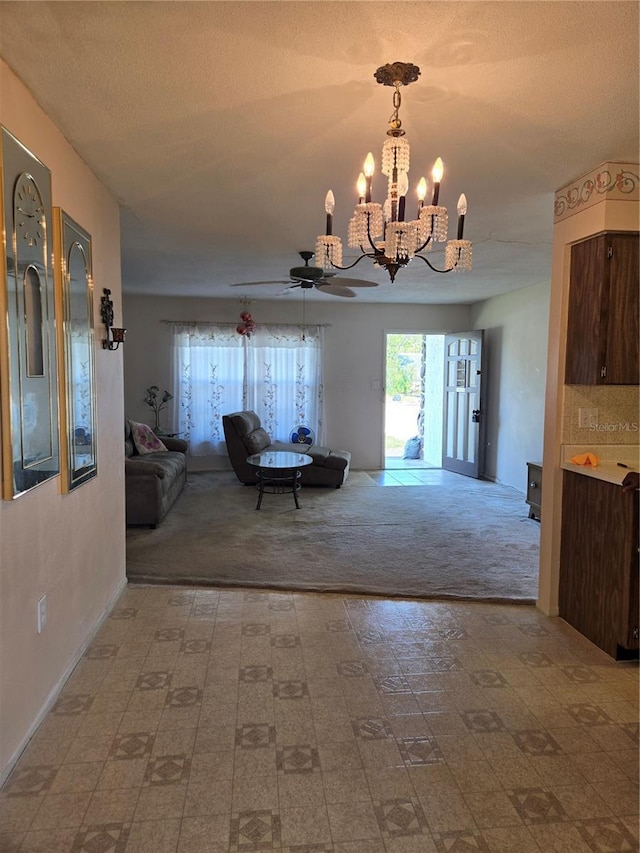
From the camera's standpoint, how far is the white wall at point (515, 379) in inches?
228

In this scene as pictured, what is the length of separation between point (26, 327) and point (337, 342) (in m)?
5.76

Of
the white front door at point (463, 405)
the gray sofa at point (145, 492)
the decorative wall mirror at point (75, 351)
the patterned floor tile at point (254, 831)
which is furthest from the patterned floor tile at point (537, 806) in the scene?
the white front door at point (463, 405)

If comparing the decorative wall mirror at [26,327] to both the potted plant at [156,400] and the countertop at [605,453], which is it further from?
the potted plant at [156,400]

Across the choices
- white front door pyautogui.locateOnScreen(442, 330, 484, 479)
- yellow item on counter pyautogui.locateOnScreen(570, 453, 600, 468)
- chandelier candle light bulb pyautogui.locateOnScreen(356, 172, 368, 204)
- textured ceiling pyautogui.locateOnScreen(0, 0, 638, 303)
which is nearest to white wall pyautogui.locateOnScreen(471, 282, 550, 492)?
white front door pyautogui.locateOnScreen(442, 330, 484, 479)

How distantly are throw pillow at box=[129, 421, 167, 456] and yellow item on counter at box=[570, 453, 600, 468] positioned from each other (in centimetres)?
431

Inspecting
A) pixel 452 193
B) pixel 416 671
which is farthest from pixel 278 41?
pixel 416 671

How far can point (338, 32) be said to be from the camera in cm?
158

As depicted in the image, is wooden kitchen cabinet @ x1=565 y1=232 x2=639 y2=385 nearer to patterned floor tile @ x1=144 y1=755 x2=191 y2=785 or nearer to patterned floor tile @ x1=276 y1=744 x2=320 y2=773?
patterned floor tile @ x1=276 y1=744 x2=320 y2=773

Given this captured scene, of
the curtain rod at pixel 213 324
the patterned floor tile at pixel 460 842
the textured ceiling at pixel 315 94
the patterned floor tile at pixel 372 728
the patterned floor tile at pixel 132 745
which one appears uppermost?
the textured ceiling at pixel 315 94

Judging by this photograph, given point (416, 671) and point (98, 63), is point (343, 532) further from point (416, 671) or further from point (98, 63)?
point (98, 63)

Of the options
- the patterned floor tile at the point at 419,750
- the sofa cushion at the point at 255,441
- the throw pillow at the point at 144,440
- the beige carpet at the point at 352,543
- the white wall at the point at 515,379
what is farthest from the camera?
the sofa cushion at the point at 255,441

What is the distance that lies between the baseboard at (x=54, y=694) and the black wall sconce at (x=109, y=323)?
4.83 ft

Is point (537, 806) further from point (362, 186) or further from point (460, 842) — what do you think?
point (362, 186)

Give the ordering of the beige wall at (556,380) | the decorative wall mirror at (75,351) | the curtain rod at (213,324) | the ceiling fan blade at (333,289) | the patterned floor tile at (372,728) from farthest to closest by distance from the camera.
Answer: the curtain rod at (213,324), the ceiling fan blade at (333,289), the beige wall at (556,380), the decorative wall mirror at (75,351), the patterned floor tile at (372,728)
